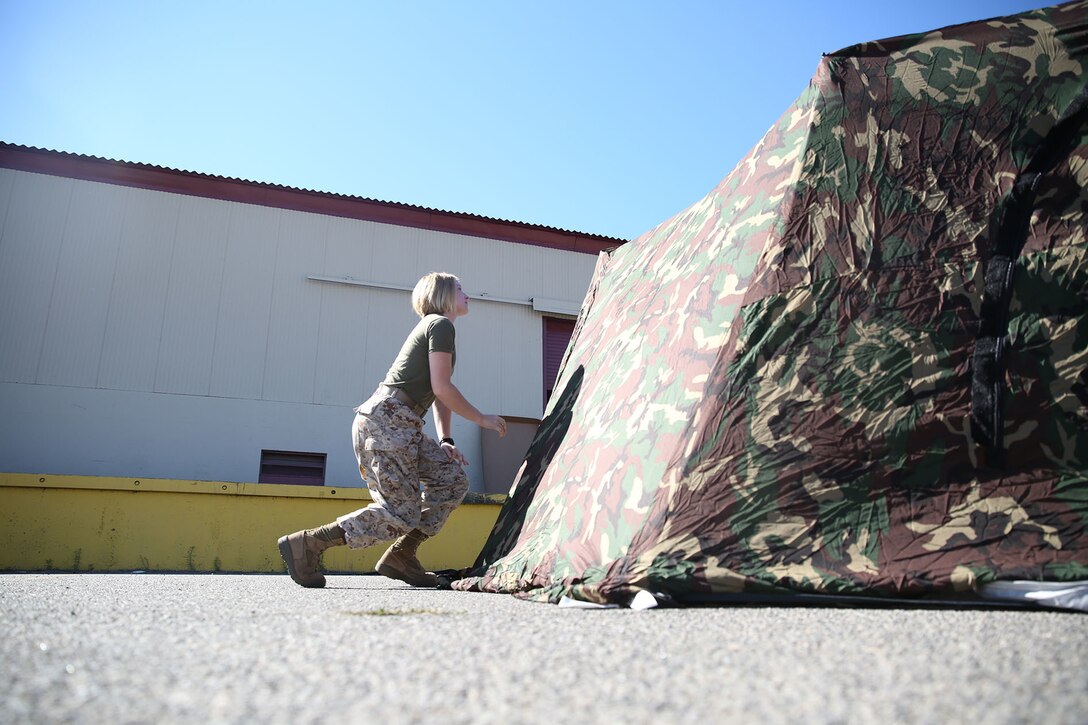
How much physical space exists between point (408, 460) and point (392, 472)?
0.26 ft

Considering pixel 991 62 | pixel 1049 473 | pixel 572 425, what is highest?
pixel 991 62

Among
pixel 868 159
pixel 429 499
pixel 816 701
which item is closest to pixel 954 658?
pixel 816 701

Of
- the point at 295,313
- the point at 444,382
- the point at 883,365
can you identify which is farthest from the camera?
the point at 295,313

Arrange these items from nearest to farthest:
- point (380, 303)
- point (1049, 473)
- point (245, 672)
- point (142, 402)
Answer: point (245, 672)
point (1049, 473)
point (142, 402)
point (380, 303)

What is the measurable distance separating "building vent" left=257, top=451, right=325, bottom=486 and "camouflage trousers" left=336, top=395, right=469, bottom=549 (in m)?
6.12

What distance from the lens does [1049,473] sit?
2.01 m

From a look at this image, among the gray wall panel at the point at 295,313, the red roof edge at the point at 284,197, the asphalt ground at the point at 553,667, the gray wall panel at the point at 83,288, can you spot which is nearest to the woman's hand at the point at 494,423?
the asphalt ground at the point at 553,667

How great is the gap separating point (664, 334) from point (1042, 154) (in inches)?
48.8

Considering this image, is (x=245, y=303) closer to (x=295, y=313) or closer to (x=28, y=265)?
(x=295, y=313)

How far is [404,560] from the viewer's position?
3439 mm

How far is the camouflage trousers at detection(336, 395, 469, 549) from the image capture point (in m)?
3.12

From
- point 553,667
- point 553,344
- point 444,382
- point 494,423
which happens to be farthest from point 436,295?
point 553,344

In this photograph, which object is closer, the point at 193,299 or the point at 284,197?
the point at 193,299

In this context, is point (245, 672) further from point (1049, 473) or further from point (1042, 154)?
point (1042, 154)
